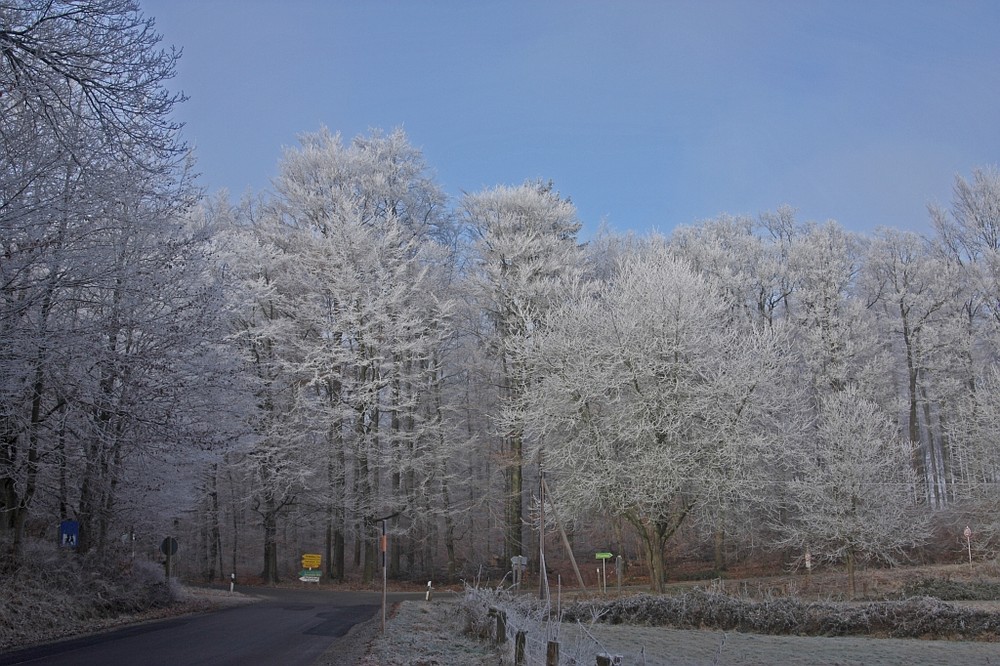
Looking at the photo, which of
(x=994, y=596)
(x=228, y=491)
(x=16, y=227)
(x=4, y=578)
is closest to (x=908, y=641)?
(x=994, y=596)

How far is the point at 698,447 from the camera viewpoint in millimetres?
20859

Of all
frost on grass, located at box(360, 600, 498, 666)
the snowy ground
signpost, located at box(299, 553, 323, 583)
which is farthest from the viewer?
signpost, located at box(299, 553, 323, 583)

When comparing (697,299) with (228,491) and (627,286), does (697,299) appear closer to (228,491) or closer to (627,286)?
(627,286)

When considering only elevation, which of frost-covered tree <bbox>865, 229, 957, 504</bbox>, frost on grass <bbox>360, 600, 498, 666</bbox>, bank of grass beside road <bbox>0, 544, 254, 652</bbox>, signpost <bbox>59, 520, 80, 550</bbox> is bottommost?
frost on grass <bbox>360, 600, 498, 666</bbox>

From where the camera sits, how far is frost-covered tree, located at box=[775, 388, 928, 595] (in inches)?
926

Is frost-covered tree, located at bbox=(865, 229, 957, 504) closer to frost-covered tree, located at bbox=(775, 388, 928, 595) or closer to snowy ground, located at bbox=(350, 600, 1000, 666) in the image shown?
frost-covered tree, located at bbox=(775, 388, 928, 595)

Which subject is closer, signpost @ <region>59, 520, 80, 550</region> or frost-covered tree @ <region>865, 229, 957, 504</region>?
signpost @ <region>59, 520, 80, 550</region>

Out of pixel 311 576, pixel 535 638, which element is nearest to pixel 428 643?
pixel 535 638

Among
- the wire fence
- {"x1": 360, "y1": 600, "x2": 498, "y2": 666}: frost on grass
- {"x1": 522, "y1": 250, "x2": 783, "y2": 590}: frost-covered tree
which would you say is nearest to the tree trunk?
{"x1": 522, "y1": 250, "x2": 783, "y2": 590}: frost-covered tree

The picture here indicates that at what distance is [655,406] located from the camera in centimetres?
2117

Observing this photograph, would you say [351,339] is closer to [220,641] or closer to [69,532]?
[69,532]

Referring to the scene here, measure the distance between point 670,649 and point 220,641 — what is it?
7.67 metres

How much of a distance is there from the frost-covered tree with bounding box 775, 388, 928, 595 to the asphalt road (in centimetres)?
1380

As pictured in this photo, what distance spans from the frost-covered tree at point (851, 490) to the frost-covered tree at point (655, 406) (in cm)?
262
